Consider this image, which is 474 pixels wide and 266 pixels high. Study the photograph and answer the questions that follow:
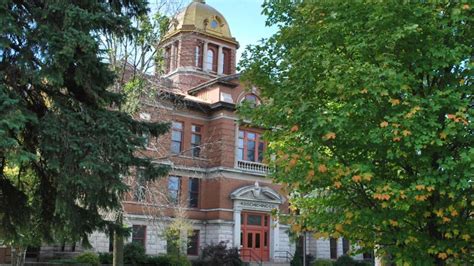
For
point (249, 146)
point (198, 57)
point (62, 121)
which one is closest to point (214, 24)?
point (198, 57)

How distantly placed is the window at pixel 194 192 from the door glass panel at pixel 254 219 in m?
3.70

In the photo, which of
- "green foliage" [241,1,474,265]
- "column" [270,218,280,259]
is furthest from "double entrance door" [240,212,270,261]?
"green foliage" [241,1,474,265]

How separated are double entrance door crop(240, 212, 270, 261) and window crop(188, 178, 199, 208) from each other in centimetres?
325

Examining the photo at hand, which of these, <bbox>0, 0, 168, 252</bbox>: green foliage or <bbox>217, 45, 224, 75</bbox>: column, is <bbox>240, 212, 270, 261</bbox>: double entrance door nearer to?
<bbox>217, 45, 224, 75</bbox>: column

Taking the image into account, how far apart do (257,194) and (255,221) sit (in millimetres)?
2028

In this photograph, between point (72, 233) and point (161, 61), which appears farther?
point (161, 61)

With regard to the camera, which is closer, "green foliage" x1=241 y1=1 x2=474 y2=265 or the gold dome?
"green foliage" x1=241 y1=1 x2=474 y2=265

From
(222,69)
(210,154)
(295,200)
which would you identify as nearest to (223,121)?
(210,154)

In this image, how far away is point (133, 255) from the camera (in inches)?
1166

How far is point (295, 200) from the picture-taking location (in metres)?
12.8

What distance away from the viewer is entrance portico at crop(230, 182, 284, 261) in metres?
35.7

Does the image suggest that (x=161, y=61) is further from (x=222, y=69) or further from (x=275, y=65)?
(x=222, y=69)

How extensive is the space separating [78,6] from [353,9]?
16.9ft

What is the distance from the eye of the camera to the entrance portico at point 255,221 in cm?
3572
